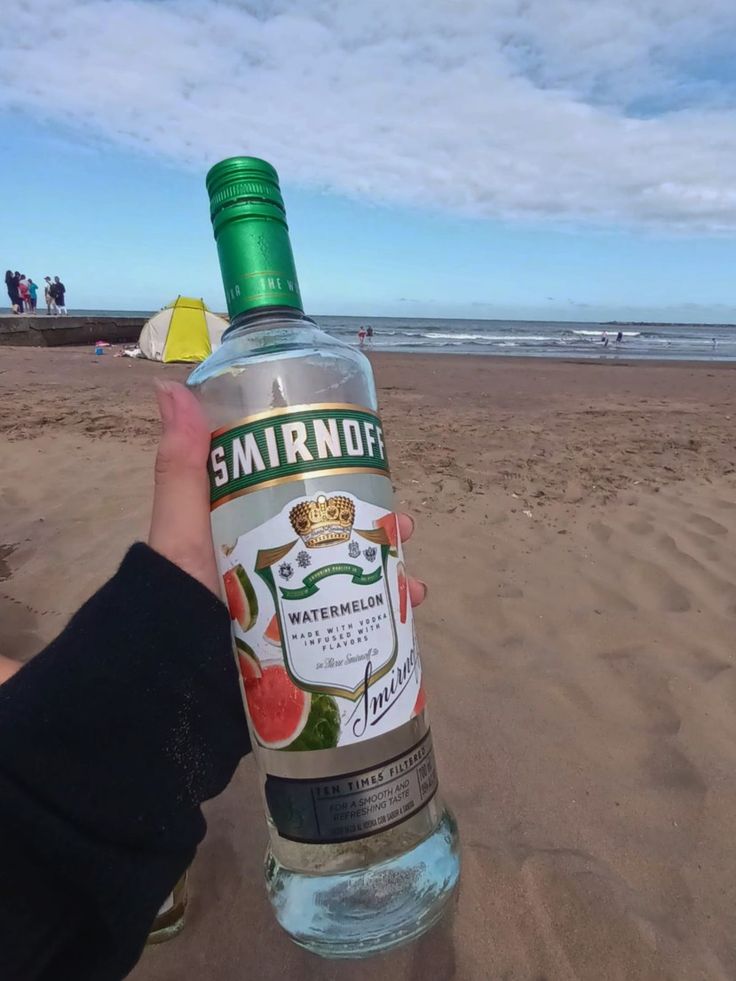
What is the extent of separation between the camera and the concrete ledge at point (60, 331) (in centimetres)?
1689

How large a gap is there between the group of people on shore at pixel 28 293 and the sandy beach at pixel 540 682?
2123cm

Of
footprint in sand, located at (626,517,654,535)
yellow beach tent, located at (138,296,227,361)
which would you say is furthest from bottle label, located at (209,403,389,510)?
yellow beach tent, located at (138,296,227,361)

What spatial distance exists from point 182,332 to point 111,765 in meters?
13.9

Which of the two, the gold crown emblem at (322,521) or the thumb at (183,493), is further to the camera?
the thumb at (183,493)

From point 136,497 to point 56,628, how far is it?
4.89 feet

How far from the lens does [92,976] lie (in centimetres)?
97

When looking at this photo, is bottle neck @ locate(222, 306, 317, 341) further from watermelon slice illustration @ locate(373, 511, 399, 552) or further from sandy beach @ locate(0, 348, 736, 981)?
sandy beach @ locate(0, 348, 736, 981)

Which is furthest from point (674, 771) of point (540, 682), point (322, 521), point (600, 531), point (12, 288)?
point (12, 288)

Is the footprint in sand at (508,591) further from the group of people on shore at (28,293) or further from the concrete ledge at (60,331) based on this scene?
the group of people on shore at (28,293)

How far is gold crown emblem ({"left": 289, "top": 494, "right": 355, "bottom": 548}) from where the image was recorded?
4.09 feet

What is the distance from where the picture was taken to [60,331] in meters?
17.9

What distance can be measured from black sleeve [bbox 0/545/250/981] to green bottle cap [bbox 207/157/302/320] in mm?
567

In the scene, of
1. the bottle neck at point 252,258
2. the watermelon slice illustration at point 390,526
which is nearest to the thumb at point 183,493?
the bottle neck at point 252,258

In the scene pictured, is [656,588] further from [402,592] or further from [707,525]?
[402,592]
